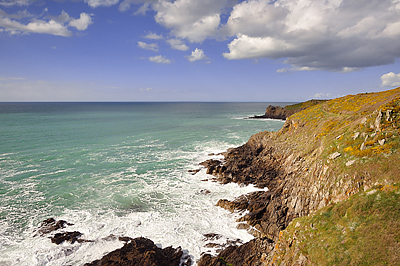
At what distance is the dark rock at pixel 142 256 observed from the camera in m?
19.7

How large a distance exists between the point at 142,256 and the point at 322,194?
20666 mm

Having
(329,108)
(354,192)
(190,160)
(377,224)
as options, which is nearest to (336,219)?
(377,224)

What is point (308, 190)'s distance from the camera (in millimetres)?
26453

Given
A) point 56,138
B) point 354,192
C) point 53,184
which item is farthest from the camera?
point 56,138

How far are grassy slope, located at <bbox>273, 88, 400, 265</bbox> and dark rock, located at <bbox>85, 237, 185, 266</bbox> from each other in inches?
400

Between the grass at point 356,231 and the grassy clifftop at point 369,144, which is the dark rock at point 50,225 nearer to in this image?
the grass at point 356,231

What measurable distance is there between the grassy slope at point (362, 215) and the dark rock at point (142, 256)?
33.3 feet

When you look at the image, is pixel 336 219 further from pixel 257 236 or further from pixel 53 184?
pixel 53 184

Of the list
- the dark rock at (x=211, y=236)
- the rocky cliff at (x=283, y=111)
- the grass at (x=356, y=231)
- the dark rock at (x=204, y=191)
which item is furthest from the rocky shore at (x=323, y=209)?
the rocky cliff at (x=283, y=111)

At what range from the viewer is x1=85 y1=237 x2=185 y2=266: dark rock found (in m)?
19.7

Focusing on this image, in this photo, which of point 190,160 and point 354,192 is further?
point 190,160

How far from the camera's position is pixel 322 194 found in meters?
24.1

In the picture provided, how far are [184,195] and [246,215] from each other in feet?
38.3

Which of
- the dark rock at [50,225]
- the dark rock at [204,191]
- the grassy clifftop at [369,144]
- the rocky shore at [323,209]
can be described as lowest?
the dark rock at [50,225]
